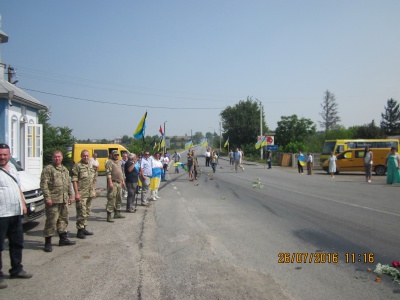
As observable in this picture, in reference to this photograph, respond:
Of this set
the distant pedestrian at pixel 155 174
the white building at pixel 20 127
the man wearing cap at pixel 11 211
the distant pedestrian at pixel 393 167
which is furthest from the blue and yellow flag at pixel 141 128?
the distant pedestrian at pixel 393 167

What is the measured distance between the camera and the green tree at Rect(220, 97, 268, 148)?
73062 millimetres

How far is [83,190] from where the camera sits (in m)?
7.29

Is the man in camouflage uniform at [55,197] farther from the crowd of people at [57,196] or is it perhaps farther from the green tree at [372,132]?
the green tree at [372,132]

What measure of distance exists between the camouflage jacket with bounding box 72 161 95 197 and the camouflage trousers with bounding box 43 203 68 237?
909 millimetres

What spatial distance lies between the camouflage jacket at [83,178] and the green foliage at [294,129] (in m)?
51.8

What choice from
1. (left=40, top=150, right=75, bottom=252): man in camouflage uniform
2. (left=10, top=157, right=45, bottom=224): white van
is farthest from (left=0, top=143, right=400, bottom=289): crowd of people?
(left=10, top=157, right=45, bottom=224): white van

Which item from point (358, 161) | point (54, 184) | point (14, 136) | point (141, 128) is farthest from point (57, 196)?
point (358, 161)

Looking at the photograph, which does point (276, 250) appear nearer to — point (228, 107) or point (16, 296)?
point (16, 296)

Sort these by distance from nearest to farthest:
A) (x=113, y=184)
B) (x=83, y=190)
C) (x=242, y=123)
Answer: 1. (x=83, y=190)
2. (x=113, y=184)
3. (x=242, y=123)

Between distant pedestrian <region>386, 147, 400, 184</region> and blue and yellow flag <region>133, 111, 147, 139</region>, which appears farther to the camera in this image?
distant pedestrian <region>386, 147, 400, 184</region>
